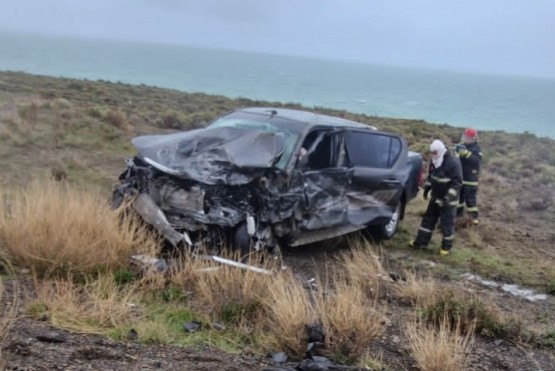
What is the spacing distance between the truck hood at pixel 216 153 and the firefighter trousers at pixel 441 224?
2.98 meters

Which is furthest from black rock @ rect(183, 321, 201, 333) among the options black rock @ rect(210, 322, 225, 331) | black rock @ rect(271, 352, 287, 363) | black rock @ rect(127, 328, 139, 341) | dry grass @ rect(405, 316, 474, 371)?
dry grass @ rect(405, 316, 474, 371)

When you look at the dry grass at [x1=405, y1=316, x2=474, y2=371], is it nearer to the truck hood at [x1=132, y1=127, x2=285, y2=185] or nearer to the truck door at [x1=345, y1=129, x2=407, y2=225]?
the truck hood at [x1=132, y1=127, x2=285, y2=185]

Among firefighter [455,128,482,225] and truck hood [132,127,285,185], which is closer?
truck hood [132,127,285,185]

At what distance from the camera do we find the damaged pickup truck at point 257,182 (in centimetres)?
713

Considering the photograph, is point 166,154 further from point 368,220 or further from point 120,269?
point 368,220

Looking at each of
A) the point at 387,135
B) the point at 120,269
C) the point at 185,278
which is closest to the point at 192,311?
the point at 185,278

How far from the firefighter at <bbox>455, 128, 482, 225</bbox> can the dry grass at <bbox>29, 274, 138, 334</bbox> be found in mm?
7350

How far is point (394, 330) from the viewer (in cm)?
578

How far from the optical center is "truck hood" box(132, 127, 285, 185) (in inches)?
285

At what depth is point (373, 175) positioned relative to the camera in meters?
9.03

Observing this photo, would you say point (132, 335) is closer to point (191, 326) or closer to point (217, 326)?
point (191, 326)

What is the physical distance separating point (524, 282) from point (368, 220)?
220 centimetres

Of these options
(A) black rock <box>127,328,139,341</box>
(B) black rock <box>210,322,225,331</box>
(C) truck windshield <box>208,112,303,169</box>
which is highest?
(C) truck windshield <box>208,112,303,169</box>

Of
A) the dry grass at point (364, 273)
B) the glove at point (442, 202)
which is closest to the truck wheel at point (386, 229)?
the glove at point (442, 202)
